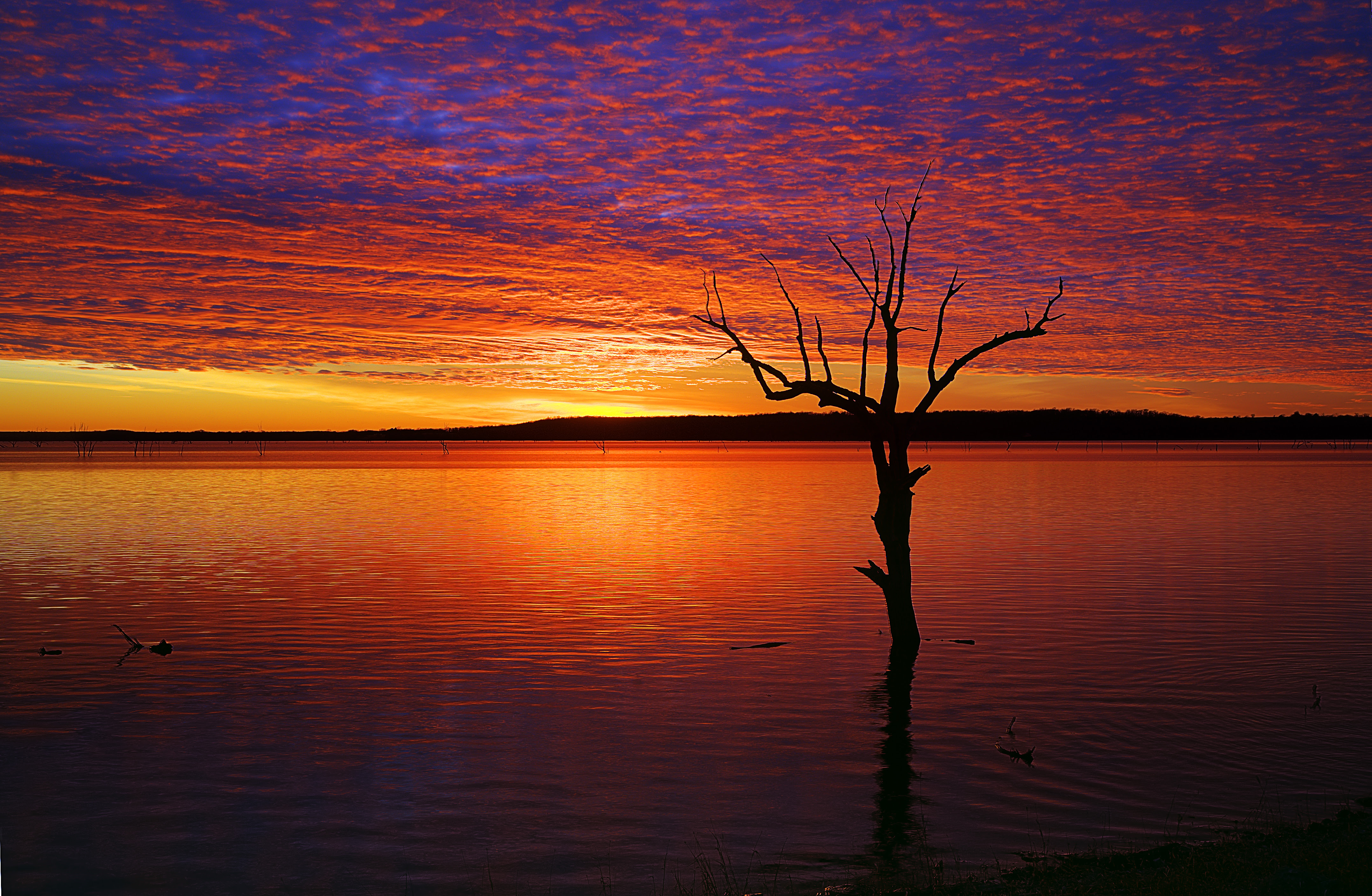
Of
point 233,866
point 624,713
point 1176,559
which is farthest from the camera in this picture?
point 1176,559

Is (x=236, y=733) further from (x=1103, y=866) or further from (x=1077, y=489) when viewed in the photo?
(x=1077, y=489)

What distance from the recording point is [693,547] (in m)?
48.0

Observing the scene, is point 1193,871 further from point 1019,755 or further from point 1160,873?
point 1019,755

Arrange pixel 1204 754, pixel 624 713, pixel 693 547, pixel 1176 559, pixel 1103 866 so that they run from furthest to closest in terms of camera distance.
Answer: pixel 693 547 → pixel 1176 559 → pixel 624 713 → pixel 1204 754 → pixel 1103 866

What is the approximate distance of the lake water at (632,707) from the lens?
45.6ft

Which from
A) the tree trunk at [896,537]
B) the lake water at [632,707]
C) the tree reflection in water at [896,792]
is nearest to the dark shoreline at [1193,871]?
the tree reflection in water at [896,792]

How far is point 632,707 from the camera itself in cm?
2042

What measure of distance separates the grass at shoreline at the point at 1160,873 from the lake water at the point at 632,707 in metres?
0.50

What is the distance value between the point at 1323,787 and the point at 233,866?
49.4 ft

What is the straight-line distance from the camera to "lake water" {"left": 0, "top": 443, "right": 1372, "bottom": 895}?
45.6ft

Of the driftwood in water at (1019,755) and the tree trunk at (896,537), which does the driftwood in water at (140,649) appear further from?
the driftwood in water at (1019,755)

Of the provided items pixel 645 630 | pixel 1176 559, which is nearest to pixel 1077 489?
pixel 1176 559

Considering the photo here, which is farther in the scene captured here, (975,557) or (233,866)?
(975,557)

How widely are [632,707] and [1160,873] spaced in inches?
429
